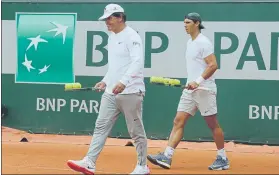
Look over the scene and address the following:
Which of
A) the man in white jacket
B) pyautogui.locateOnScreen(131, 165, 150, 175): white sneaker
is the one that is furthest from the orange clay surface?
the man in white jacket

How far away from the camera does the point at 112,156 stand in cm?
1080

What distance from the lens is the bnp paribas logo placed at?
12930 mm

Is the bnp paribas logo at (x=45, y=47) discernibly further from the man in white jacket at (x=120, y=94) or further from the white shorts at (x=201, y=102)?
the man in white jacket at (x=120, y=94)

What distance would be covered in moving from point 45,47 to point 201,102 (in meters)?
4.29

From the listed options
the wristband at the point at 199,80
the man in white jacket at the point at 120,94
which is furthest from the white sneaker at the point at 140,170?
the wristband at the point at 199,80

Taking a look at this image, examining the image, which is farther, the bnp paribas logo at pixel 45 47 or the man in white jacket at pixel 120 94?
the bnp paribas logo at pixel 45 47

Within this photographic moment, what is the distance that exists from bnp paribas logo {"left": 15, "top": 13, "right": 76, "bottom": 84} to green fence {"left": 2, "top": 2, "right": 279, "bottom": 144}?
2cm

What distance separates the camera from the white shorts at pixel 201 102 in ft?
31.1

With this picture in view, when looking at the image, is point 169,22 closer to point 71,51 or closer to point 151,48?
point 151,48

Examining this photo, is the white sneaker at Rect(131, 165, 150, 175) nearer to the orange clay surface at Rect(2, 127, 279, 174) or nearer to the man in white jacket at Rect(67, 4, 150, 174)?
the man in white jacket at Rect(67, 4, 150, 174)

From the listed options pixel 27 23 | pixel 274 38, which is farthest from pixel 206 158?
pixel 27 23

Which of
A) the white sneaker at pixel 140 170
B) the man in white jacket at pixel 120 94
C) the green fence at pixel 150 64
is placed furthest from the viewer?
the green fence at pixel 150 64

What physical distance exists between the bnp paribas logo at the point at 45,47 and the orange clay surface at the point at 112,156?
3.17 ft

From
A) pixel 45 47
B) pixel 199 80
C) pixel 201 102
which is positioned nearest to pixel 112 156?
pixel 201 102
